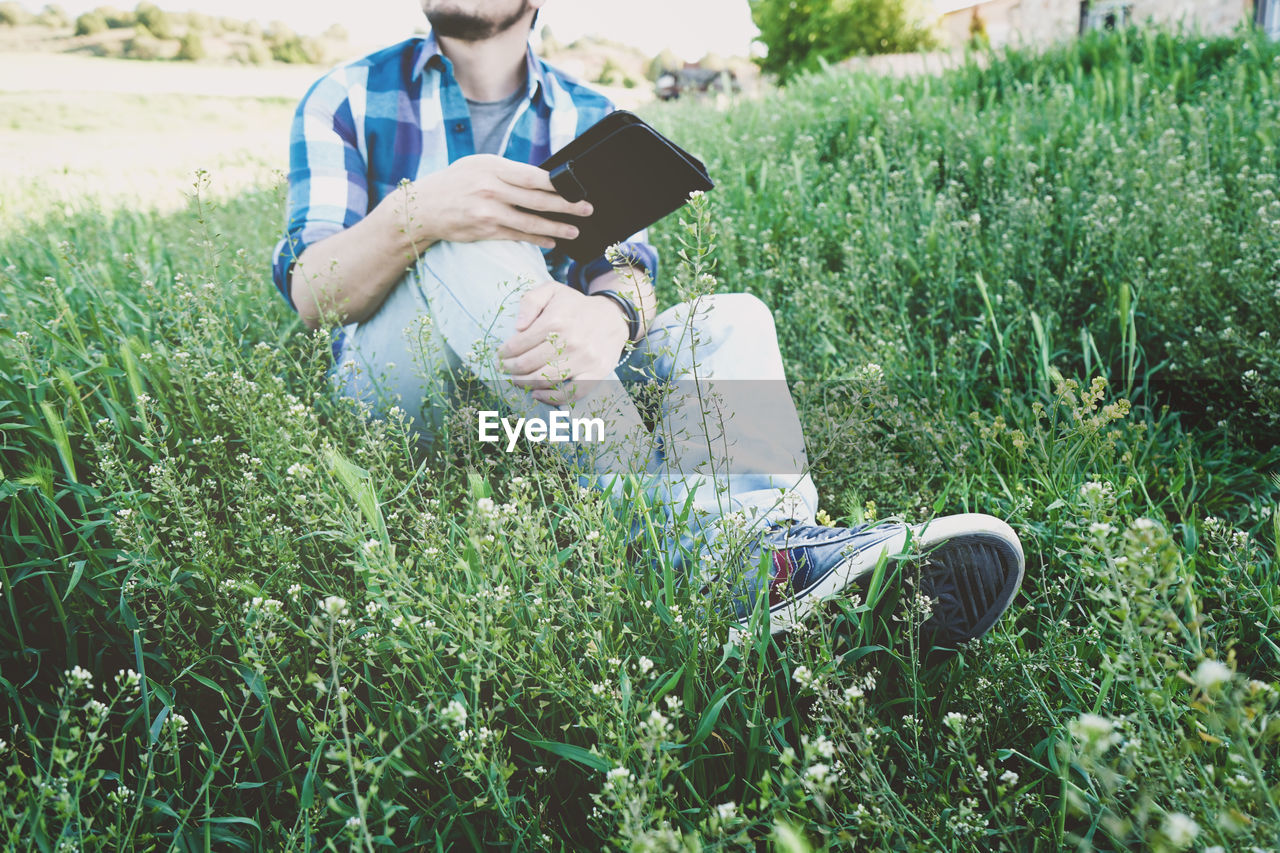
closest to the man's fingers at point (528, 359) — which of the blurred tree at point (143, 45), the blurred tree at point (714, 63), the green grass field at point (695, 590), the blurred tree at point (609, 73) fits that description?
the green grass field at point (695, 590)

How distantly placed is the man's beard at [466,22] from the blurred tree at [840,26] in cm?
1315

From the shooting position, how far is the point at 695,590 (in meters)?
1.47

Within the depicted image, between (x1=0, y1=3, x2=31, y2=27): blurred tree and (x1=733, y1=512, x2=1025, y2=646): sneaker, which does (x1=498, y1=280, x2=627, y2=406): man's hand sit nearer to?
(x1=733, y1=512, x2=1025, y2=646): sneaker

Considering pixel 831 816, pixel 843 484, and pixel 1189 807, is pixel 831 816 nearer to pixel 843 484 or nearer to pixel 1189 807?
pixel 1189 807

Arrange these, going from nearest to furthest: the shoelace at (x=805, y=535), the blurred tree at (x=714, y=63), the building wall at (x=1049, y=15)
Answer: the shoelace at (x=805, y=535) → the blurred tree at (x=714, y=63) → the building wall at (x=1049, y=15)

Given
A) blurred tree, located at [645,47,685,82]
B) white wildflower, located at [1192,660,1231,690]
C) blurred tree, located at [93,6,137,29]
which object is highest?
blurred tree, located at [93,6,137,29]

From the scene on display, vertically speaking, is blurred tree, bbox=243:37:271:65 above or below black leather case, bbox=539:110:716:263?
above

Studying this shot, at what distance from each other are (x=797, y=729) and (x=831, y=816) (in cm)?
15

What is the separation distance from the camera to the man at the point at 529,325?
151 cm

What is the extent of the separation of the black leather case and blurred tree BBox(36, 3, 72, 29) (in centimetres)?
411

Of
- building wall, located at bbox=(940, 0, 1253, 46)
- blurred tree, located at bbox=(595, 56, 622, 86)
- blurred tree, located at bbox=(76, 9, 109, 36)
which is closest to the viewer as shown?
blurred tree, located at bbox=(595, 56, 622, 86)

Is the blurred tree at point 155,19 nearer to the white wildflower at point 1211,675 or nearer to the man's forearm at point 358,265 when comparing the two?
the man's forearm at point 358,265

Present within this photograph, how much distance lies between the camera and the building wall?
824cm

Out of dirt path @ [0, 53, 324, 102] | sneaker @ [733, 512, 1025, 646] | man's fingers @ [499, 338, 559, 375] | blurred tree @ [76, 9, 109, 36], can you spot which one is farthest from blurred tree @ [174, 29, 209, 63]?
sneaker @ [733, 512, 1025, 646]
